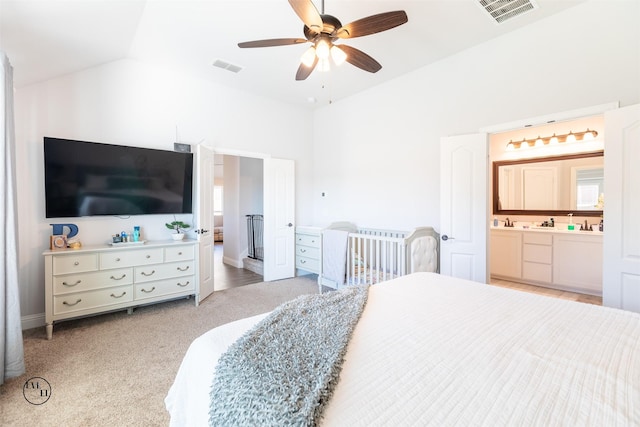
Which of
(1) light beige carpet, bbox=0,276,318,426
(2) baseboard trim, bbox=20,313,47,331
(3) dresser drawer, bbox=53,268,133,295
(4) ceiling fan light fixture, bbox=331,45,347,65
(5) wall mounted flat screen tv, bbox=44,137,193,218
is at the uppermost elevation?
(4) ceiling fan light fixture, bbox=331,45,347,65

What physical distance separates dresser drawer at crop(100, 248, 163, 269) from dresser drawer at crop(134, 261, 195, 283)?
0.07m

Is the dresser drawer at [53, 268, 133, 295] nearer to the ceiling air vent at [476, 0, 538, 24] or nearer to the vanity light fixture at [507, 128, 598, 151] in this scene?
the ceiling air vent at [476, 0, 538, 24]

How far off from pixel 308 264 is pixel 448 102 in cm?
303

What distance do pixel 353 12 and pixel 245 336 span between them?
9.16 feet

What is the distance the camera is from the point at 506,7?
246 centimetres

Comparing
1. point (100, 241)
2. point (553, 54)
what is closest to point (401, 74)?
point (553, 54)

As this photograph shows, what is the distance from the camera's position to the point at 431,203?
354 centimetres

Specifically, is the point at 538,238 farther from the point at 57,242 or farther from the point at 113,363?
the point at 57,242

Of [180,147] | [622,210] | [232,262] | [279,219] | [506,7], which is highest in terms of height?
[506,7]

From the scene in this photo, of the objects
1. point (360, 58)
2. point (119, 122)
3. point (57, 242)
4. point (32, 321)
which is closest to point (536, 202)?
point (360, 58)

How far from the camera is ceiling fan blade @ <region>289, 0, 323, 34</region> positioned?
1.70 m

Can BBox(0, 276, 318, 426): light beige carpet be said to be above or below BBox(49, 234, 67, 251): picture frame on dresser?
below

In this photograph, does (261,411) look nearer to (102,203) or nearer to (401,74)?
(102,203)

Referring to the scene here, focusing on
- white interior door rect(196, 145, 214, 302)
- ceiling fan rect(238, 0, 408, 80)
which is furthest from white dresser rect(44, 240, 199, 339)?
ceiling fan rect(238, 0, 408, 80)
